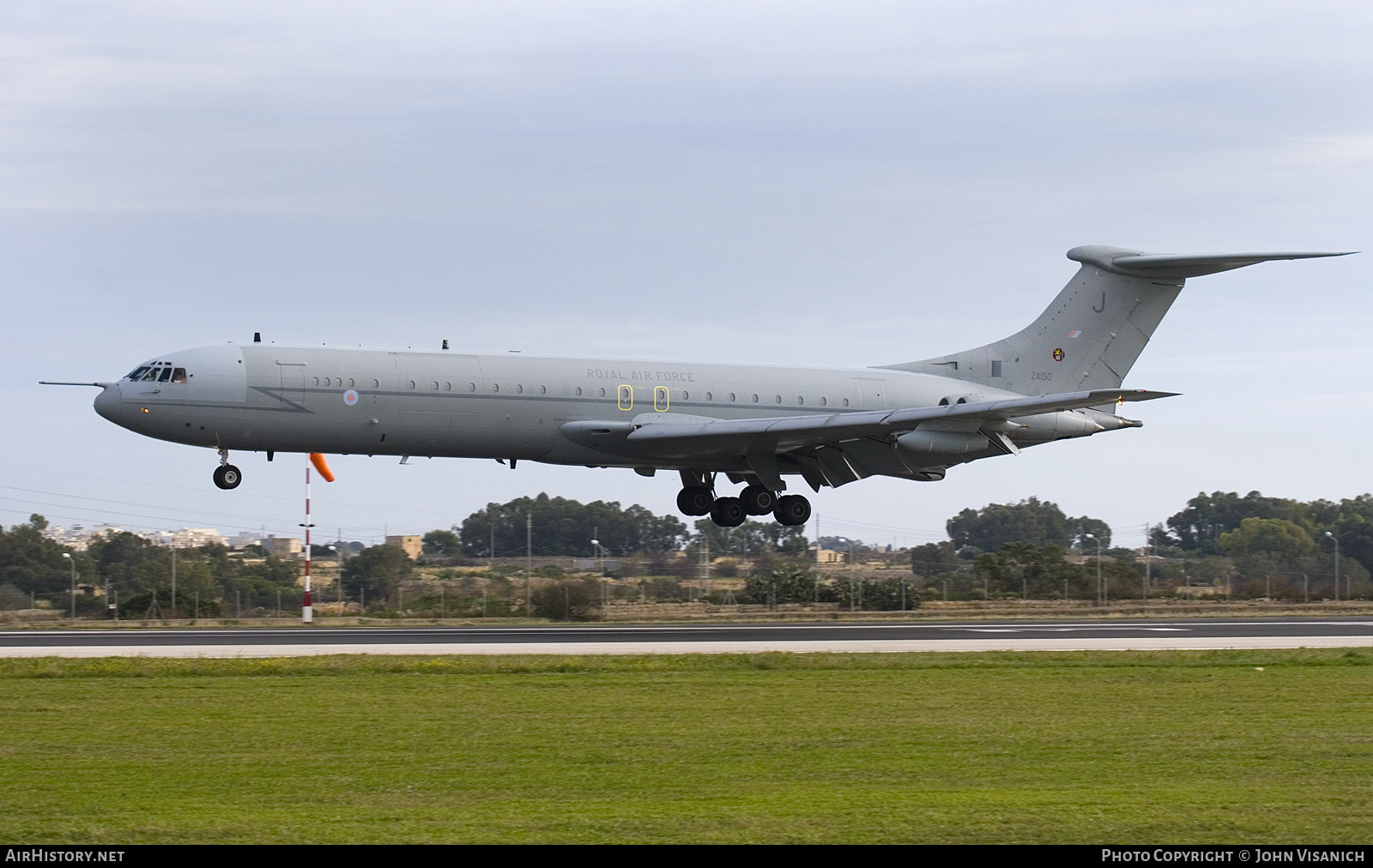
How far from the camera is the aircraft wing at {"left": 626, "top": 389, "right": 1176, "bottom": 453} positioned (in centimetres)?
3803

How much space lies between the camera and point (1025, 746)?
16.7m

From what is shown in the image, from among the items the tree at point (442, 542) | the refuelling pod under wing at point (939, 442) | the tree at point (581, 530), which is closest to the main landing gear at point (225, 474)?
the refuelling pod under wing at point (939, 442)

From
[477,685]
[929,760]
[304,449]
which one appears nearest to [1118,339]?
[304,449]

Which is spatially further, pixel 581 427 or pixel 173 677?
pixel 581 427

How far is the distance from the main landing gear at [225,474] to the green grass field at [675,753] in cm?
1175

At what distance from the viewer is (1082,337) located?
4675cm

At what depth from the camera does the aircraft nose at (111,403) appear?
1404 inches

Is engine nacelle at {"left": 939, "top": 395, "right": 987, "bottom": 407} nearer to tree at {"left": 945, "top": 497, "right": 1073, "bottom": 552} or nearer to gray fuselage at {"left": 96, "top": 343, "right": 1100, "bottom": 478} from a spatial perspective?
gray fuselage at {"left": 96, "top": 343, "right": 1100, "bottom": 478}

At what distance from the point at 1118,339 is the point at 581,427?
Result: 60.5 ft

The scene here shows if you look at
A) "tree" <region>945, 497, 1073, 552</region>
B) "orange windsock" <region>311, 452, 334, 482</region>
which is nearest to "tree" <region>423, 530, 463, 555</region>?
"tree" <region>945, 497, 1073, 552</region>

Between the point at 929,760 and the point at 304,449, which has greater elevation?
the point at 304,449

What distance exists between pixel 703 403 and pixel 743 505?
438cm

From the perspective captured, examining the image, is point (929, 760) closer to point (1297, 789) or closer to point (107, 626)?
point (1297, 789)

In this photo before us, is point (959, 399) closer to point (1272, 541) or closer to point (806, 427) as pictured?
point (806, 427)
